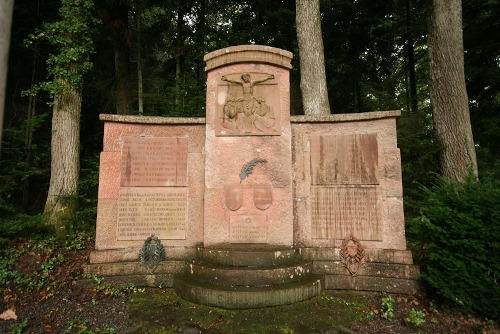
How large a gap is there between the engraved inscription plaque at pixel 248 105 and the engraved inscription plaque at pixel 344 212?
4.78ft

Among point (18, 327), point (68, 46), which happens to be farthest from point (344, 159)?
point (68, 46)

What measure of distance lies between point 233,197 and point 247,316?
74.5 inches

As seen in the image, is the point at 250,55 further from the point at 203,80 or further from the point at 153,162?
the point at 203,80

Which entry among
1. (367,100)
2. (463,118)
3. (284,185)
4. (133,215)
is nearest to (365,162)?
(284,185)

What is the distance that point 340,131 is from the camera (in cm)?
538

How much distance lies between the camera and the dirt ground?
3770 millimetres

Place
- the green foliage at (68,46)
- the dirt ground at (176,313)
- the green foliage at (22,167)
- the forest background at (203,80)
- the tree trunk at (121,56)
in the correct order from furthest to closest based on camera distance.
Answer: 1. the tree trunk at (121,56)
2. the green foliage at (22,167)
3. the green foliage at (68,46)
4. the forest background at (203,80)
5. the dirt ground at (176,313)

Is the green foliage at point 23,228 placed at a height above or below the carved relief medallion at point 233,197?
below

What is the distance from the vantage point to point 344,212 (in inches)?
205

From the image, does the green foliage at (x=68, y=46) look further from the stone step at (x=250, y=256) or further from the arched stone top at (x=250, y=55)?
the stone step at (x=250, y=256)

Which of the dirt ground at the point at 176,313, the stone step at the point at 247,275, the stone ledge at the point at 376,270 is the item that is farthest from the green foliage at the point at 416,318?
the stone step at the point at 247,275

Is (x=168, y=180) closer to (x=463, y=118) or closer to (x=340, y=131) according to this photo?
(x=340, y=131)

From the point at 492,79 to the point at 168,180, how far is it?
1020 cm

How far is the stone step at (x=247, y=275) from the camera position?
446cm
